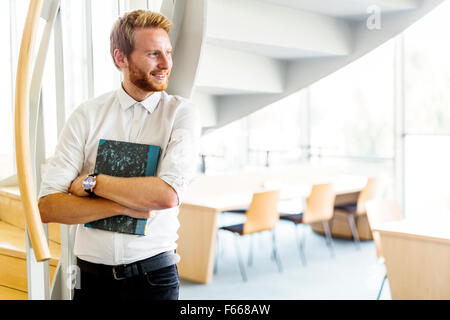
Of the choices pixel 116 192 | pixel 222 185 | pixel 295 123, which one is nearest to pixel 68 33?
pixel 116 192

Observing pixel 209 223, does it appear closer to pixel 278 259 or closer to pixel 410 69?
pixel 278 259

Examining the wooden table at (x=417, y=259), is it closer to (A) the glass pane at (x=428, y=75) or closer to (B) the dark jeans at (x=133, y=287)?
(B) the dark jeans at (x=133, y=287)

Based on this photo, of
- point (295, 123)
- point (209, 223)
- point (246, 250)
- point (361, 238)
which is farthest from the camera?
point (295, 123)

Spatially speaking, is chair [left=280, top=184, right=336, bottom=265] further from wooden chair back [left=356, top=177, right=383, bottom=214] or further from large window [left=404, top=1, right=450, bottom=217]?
large window [left=404, top=1, right=450, bottom=217]

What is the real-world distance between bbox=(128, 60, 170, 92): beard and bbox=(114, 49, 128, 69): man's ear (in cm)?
2

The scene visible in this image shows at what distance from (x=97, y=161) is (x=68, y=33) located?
1.83 m

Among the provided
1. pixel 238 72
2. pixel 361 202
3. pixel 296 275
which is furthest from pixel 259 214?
pixel 238 72

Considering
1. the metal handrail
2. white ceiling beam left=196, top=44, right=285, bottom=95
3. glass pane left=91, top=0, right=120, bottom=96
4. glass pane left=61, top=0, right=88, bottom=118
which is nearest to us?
the metal handrail

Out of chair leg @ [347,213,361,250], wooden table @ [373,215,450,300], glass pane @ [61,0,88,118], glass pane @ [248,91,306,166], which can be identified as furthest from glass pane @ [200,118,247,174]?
wooden table @ [373,215,450,300]

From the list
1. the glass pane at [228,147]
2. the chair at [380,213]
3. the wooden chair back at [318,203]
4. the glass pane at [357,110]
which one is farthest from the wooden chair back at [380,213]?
the glass pane at [228,147]

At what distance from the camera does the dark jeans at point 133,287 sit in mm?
1749

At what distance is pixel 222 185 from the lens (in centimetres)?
572

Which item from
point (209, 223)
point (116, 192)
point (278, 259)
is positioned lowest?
point (278, 259)

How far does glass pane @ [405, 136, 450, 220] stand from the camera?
22.0ft
